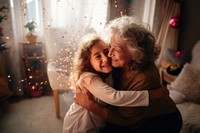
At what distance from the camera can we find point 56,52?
2730 millimetres

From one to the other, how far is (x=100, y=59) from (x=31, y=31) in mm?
1833

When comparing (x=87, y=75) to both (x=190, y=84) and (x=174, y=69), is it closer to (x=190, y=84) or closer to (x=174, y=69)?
(x=190, y=84)

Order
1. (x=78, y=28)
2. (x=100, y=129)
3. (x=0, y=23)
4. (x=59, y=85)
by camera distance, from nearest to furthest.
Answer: (x=100, y=129), (x=59, y=85), (x=0, y=23), (x=78, y=28)

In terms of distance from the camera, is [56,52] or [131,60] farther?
[56,52]

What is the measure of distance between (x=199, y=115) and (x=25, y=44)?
7.45 ft

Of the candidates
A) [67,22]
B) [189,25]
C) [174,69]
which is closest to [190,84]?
[174,69]

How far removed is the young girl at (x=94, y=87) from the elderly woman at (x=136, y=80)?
0.19 ft

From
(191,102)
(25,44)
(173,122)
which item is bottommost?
(191,102)

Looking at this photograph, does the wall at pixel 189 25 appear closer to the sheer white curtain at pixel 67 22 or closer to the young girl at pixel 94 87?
the sheer white curtain at pixel 67 22

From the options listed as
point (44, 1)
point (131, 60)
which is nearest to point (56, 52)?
point (44, 1)

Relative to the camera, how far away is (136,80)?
1.09m

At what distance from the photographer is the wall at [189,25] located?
9.26ft

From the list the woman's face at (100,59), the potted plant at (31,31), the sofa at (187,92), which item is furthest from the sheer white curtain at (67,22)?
the woman's face at (100,59)

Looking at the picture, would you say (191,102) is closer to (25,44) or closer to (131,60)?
(131,60)
